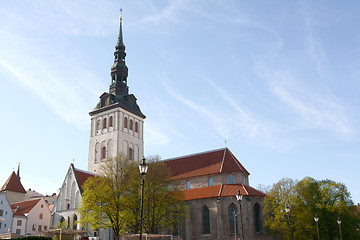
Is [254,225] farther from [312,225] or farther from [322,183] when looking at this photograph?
[322,183]

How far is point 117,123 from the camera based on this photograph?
62781 mm

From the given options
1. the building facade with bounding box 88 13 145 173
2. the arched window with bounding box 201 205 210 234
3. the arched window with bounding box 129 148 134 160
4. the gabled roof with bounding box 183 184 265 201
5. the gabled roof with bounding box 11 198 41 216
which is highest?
the building facade with bounding box 88 13 145 173

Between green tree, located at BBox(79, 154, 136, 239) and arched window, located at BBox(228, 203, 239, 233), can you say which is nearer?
green tree, located at BBox(79, 154, 136, 239)

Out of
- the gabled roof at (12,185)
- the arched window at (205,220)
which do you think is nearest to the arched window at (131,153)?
the arched window at (205,220)

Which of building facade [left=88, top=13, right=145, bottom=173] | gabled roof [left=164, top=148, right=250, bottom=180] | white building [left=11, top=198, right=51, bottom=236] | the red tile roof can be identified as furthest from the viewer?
building facade [left=88, top=13, right=145, bottom=173]

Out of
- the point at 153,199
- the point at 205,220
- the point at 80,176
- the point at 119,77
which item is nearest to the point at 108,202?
the point at 153,199

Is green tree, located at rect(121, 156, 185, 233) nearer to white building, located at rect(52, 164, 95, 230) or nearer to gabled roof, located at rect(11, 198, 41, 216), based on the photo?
white building, located at rect(52, 164, 95, 230)

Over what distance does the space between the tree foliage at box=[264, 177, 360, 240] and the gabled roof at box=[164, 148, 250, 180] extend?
7184 mm

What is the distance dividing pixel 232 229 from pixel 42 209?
33826mm

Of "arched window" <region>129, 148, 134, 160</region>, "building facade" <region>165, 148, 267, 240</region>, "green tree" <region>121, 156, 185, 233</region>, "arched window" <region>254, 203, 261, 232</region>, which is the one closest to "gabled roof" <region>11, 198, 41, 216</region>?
"arched window" <region>129, 148, 134, 160</region>

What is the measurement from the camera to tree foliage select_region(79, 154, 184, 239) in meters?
42.7

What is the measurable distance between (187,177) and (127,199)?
15.1 m

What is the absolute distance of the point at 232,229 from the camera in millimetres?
47781

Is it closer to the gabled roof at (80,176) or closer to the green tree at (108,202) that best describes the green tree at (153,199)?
the green tree at (108,202)
